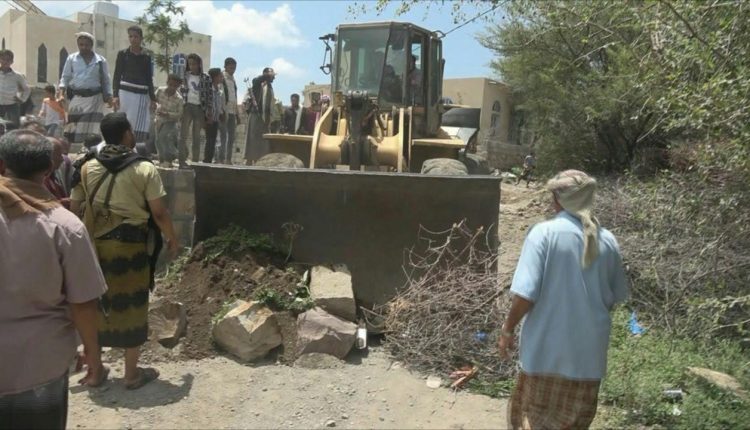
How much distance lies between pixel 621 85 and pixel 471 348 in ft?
26.5

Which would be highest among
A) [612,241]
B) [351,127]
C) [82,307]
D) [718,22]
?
[718,22]

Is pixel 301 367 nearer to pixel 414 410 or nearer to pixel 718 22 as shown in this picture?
pixel 414 410

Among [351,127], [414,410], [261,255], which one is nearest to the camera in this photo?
[414,410]

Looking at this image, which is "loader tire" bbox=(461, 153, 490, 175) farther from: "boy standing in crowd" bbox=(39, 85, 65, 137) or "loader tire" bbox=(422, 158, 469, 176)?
"boy standing in crowd" bbox=(39, 85, 65, 137)

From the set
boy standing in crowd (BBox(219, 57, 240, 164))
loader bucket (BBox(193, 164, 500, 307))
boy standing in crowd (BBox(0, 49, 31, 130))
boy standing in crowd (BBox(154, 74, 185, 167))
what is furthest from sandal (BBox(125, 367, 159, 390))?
boy standing in crowd (BBox(0, 49, 31, 130))

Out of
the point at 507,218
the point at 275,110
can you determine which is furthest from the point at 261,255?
the point at 507,218

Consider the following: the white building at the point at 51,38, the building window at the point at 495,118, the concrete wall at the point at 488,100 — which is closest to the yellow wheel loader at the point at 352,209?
the concrete wall at the point at 488,100

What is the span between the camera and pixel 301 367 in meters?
4.51

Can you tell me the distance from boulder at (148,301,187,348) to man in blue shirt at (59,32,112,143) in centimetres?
320

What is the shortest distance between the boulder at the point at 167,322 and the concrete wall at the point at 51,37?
72.7 ft

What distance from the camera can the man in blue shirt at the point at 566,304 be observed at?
280cm

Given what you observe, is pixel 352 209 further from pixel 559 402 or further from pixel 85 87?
pixel 85 87

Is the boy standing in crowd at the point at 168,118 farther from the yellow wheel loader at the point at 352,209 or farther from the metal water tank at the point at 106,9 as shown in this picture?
the metal water tank at the point at 106,9

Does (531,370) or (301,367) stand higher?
(531,370)
